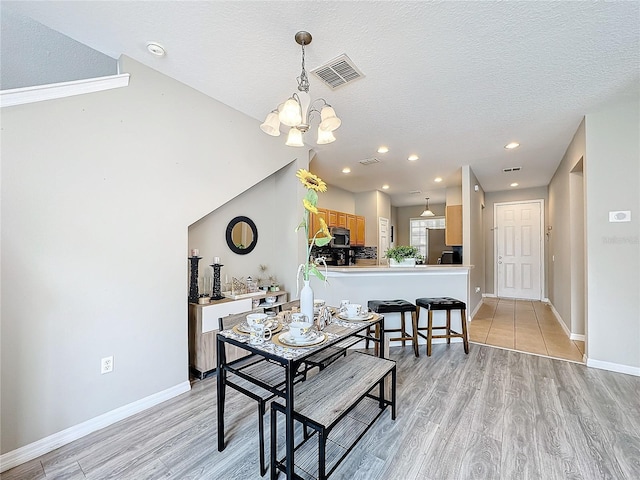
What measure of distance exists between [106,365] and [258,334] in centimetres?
130

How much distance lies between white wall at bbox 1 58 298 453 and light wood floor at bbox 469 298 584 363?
3.78m

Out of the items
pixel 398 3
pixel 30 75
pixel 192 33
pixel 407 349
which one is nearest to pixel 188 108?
pixel 192 33

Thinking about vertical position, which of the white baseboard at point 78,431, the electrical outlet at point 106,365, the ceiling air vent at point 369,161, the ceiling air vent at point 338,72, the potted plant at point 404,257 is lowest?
the white baseboard at point 78,431

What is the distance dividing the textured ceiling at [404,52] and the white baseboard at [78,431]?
262 centimetres

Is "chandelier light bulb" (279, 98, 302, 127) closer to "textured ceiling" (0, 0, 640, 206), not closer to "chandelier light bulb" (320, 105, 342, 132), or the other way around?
"chandelier light bulb" (320, 105, 342, 132)

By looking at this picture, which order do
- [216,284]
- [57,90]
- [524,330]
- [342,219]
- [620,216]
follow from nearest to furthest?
[57,90] < [620,216] < [216,284] < [524,330] < [342,219]

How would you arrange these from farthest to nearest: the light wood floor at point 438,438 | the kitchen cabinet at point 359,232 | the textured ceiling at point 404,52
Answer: the kitchen cabinet at point 359,232
the textured ceiling at point 404,52
the light wood floor at point 438,438

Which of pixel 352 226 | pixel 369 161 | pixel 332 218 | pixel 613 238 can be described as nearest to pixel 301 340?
pixel 613 238

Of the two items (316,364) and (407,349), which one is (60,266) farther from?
(407,349)

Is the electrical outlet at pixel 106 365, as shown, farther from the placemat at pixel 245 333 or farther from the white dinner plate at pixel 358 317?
the white dinner plate at pixel 358 317

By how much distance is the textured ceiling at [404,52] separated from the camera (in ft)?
5.50

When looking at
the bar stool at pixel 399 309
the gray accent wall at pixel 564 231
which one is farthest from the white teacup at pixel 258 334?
the gray accent wall at pixel 564 231

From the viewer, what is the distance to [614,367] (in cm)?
276

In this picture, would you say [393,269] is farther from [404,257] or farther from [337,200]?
[337,200]
